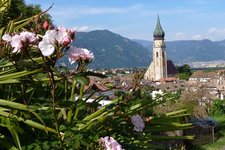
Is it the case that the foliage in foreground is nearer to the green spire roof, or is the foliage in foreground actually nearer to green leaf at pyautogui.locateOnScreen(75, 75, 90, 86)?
green leaf at pyautogui.locateOnScreen(75, 75, 90, 86)

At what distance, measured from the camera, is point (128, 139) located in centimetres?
271

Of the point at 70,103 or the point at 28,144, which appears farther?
the point at 28,144

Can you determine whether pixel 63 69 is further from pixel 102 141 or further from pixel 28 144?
pixel 28 144

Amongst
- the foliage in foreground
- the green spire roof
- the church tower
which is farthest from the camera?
the green spire roof

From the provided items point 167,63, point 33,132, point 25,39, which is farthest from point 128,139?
point 167,63

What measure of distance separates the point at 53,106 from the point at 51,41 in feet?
1.46

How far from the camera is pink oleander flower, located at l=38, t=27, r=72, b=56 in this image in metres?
1.83

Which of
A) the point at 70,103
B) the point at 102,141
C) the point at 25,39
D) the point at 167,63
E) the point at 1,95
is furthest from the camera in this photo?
the point at 167,63

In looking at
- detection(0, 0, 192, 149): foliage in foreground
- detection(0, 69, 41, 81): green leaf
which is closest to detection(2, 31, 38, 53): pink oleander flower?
detection(0, 0, 192, 149): foliage in foreground

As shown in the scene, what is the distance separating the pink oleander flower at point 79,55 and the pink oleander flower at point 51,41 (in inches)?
9.2

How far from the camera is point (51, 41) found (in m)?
1.84

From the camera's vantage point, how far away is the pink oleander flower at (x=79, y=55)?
2109mm

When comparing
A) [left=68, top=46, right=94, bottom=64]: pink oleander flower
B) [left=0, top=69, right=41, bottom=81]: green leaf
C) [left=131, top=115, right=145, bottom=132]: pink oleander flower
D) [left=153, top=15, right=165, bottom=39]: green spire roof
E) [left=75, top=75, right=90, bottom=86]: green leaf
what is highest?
[left=153, top=15, right=165, bottom=39]: green spire roof

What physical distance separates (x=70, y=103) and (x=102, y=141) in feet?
0.93
